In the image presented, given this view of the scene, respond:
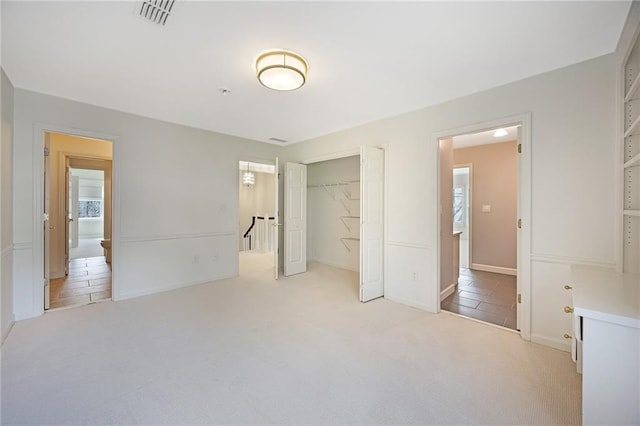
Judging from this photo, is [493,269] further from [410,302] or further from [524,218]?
[524,218]

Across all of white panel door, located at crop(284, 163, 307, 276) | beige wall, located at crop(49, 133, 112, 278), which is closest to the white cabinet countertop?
white panel door, located at crop(284, 163, 307, 276)

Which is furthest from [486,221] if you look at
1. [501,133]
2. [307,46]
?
[307,46]

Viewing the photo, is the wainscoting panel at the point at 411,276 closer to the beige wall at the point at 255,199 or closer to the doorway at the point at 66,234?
the doorway at the point at 66,234

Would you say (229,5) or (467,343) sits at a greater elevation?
(229,5)

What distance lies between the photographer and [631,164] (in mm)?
1910

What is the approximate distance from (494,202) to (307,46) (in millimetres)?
5071

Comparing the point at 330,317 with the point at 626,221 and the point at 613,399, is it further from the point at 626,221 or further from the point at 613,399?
the point at 626,221

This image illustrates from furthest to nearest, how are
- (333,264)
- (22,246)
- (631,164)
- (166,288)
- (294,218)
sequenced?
(333,264) < (294,218) < (166,288) < (22,246) < (631,164)

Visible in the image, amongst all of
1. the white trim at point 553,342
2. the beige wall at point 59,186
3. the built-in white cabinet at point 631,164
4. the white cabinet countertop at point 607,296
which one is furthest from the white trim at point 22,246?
the built-in white cabinet at point 631,164

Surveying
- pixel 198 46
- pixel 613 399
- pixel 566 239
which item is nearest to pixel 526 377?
pixel 613 399

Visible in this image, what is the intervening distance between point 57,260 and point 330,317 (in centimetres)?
502

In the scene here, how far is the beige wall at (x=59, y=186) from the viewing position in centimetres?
455

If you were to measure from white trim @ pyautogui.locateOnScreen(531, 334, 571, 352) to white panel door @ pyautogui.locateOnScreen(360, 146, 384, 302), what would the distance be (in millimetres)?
1733

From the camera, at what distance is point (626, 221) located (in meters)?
2.06
